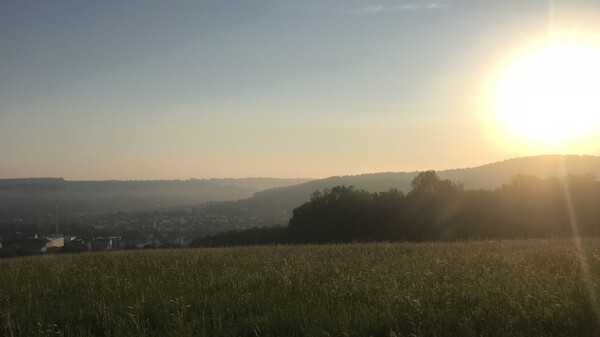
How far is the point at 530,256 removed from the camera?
981 centimetres

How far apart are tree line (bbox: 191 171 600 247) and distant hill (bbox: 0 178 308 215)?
89599mm

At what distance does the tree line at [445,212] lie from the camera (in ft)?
103

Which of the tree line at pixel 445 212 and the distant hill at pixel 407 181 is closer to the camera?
the tree line at pixel 445 212

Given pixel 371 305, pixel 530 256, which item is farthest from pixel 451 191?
pixel 371 305

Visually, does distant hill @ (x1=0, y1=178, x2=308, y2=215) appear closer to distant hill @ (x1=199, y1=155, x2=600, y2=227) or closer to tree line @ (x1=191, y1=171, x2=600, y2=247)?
distant hill @ (x1=199, y1=155, x2=600, y2=227)

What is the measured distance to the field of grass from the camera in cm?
503

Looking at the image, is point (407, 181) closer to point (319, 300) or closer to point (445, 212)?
point (445, 212)

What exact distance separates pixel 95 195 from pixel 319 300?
540ft

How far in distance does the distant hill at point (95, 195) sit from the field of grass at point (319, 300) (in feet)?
365

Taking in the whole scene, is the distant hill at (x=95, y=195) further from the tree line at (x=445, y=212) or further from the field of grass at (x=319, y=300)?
the field of grass at (x=319, y=300)

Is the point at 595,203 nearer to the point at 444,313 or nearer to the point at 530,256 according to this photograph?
the point at 530,256

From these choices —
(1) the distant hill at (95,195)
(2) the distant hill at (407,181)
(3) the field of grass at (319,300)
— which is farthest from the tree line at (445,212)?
(1) the distant hill at (95,195)

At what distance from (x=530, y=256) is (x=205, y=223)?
264 feet

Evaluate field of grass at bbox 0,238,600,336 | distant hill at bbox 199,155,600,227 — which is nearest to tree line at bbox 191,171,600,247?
field of grass at bbox 0,238,600,336
